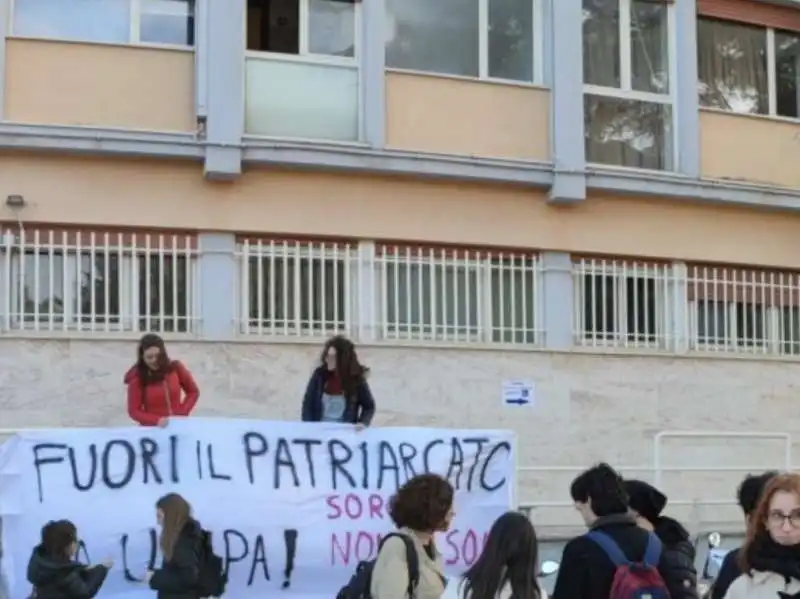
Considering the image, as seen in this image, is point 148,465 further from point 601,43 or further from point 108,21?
point 601,43

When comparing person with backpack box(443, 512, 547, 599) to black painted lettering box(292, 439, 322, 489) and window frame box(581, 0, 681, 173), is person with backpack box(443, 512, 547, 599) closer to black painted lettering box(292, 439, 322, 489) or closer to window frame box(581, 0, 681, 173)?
black painted lettering box(292, 439, 322, 489)

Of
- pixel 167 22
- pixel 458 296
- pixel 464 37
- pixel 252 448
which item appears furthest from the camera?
pixel 464 37

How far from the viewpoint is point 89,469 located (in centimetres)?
816

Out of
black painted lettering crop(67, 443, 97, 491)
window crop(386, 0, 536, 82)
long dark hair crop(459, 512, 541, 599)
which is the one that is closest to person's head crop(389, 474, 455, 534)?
long dark hair crop(459, 512, 541, 599)

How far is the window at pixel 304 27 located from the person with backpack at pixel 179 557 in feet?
24.9

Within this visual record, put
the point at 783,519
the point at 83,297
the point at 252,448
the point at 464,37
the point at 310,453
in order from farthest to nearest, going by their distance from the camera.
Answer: the point at 464,37, the point at 83,297, the point at 310,453, the point at 252,448, the point at 783,519

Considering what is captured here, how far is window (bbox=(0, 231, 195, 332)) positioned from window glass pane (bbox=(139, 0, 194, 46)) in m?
1.96

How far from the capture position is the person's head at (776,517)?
15.3 ft

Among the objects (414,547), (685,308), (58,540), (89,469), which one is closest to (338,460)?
(89,469)

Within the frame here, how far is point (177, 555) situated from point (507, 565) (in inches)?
91.4

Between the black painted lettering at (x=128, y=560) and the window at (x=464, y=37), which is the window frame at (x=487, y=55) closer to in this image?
the window at (x=464, y=37)

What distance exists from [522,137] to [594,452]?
3.38 m

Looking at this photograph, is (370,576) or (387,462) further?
(387,462)

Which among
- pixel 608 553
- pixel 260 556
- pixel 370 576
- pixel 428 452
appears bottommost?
pixel 260 556
